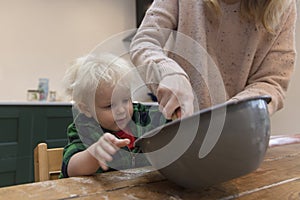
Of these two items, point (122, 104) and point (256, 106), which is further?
point (122, 104)

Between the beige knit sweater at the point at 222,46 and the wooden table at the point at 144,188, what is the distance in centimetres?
31

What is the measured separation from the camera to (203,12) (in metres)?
0.81

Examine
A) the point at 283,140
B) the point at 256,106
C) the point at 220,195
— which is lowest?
the point at 283,140

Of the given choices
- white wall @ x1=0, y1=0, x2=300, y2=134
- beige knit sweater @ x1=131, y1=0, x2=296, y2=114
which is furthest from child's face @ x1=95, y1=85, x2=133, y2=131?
white wall @ x1=0, y1=0, x2=300, y2=134

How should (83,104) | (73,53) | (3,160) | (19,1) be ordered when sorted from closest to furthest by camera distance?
1. (83,104)
2. (3,160)
3. (19,1)
4. (73,53)

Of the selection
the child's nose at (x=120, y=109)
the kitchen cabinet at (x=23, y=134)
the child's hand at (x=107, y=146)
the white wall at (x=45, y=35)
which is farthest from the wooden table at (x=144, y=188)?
the white wall at (x=45, y=35)

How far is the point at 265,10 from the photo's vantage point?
770 mm

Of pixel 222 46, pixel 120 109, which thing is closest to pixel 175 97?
pixel 120 109

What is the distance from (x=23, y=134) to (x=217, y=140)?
5.98ft

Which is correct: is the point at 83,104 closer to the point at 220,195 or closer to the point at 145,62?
the point at 145,62

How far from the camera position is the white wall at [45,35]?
2500 millimetres

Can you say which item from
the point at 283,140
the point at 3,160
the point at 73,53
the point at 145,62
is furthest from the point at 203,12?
the point at 73,53

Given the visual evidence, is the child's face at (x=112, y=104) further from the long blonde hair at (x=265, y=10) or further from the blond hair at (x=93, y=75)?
the long blonde hair at (x=265, y=10)

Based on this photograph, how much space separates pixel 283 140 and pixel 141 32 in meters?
0.84
